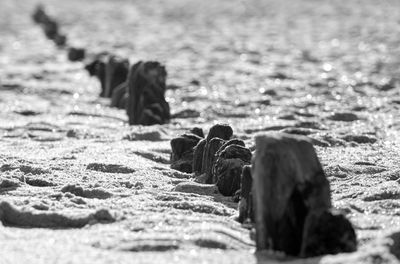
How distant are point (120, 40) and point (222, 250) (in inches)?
467

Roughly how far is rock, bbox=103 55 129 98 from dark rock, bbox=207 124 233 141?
12.9ft

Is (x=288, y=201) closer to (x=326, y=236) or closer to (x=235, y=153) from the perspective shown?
(x=326, y=236)

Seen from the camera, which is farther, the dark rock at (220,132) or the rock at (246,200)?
the dark rock at (220,132)

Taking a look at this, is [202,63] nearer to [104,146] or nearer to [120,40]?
[120,40]

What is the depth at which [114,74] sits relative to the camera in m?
8.75

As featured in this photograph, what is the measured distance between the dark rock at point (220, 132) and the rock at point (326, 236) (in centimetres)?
176

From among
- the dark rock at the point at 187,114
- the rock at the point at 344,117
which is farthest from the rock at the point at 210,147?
the dark rock at the point at 187,114

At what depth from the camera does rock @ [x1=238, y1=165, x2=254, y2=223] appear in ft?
11.9

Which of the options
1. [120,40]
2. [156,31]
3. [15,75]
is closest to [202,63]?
[15,75]

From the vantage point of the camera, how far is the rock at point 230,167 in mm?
4254

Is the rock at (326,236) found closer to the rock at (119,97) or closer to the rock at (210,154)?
the rock at (210,154)

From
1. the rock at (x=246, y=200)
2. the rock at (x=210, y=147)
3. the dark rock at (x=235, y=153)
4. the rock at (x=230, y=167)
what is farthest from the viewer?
the rock at (x=210, y=147)

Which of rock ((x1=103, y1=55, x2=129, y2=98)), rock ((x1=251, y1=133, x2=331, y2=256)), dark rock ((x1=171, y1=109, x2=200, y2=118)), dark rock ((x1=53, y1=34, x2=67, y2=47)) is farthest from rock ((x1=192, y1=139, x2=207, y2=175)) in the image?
dark rock ((x1=53, y1=34, x2=67, y2=47))

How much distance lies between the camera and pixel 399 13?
62.4 feet
